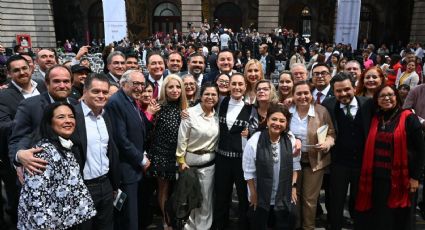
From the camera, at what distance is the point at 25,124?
3146 millimetres

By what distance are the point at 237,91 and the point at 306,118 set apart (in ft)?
2.93

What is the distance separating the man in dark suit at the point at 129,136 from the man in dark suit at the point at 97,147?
26 centimetres

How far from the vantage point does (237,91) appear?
4.12m

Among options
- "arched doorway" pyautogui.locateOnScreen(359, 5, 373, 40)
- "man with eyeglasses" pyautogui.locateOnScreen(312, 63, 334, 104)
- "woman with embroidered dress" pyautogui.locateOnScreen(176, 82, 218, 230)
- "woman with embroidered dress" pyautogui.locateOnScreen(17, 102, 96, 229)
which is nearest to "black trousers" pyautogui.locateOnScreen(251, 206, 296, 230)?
"woman with embroidered dress" pyautogui.locateOnScreen(176, 82, 218, 230)

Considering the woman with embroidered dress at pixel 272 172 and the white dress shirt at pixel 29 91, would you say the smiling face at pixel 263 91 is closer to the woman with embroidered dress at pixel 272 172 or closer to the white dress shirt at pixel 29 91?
the woman with embroidered dress at pixel 272 172

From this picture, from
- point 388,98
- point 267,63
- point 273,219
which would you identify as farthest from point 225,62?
point 267,63

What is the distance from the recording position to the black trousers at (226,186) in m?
4.16

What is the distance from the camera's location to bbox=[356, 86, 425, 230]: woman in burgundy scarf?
3660 millimetres

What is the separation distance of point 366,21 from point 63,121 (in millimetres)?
31920

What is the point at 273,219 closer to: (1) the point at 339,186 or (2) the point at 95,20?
(1) the point at 339,186

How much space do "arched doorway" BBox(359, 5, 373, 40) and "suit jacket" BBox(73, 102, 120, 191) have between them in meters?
30.8

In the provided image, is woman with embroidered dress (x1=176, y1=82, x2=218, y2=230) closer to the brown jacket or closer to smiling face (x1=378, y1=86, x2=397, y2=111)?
the brown jacket

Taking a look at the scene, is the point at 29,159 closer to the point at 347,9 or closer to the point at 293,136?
the point at 293,136

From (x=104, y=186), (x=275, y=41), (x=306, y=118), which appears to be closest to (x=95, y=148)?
(x=104, y=186)
